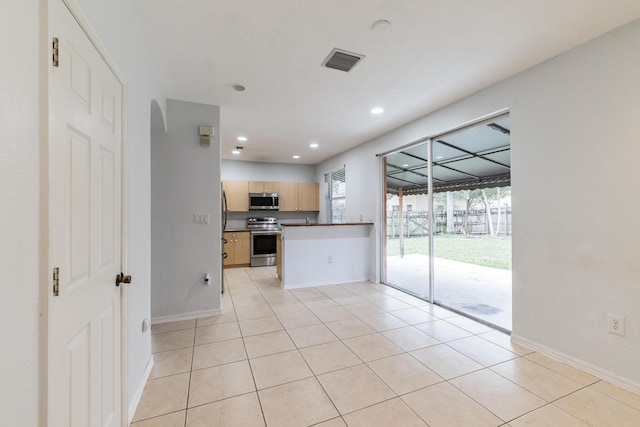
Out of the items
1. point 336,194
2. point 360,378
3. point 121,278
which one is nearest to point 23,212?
point 121,278

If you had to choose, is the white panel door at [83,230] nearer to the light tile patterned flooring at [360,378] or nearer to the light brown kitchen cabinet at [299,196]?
the light tile patterned flooring at [360,378]

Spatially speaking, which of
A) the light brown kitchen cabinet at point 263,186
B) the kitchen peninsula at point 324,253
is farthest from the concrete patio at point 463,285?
the light brown kitchen cabinet at point 263,186

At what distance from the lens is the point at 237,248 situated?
20.1ft

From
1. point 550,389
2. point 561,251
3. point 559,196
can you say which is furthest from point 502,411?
point 559,196

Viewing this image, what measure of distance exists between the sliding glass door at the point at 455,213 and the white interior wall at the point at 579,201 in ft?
1.57

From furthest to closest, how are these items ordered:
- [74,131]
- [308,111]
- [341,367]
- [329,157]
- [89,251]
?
[329,157], [308,111], [341,367], [89,251], [74,131]

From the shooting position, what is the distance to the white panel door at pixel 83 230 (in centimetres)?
92

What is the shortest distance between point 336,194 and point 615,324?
498 cm

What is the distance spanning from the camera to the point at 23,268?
764 millimetres

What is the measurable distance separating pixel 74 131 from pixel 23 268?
22.0 inches

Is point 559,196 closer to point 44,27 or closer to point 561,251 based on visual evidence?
point 561,251

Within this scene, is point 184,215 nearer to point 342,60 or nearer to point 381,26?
point 342,60

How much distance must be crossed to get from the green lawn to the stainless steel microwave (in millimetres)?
3123

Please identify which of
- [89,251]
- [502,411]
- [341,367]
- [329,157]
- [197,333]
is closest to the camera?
[89,251]
